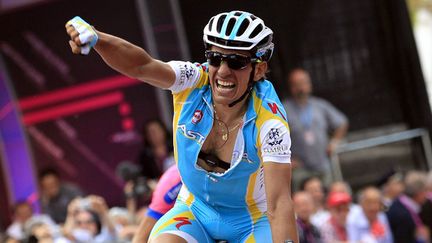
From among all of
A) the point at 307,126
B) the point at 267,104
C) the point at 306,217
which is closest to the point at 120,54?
the point at 267,104

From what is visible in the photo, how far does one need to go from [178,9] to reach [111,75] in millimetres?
1381

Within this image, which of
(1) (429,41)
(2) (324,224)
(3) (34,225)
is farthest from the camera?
(1) (429,41)

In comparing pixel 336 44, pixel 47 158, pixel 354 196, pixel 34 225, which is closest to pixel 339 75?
pixel 336 44

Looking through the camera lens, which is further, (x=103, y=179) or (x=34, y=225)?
(x=103, y=179)

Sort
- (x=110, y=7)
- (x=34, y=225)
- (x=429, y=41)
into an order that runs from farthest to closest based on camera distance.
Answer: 1. (x=429, y=41)
2. (x=110, y=7)
3. (x=34, y=225)

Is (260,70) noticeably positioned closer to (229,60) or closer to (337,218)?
(229,60)

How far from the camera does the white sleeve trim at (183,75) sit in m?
7.40

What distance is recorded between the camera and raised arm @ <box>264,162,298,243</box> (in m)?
7.02

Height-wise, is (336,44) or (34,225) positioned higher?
(336,44)

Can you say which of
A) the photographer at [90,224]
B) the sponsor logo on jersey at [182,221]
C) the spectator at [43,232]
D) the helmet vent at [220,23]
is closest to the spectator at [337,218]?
the photographer at [90,224]

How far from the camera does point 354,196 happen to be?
16.2 meters

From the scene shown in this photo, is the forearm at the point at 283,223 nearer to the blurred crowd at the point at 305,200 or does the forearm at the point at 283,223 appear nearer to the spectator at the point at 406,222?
the blurred crowd at the point at 305,200

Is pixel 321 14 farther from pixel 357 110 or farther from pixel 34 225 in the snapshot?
pixel 34 225

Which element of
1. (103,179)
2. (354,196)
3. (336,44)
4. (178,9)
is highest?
(178,9)
